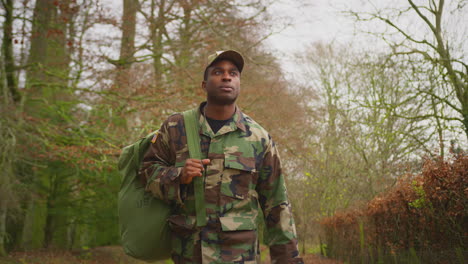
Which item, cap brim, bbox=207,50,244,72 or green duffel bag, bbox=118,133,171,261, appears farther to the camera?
cap brim, bbox=207,50,244,72

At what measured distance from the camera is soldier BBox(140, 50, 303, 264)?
9.70ft

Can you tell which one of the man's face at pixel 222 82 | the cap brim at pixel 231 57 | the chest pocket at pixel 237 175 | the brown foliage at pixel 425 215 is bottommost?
the brown foliage at pixel 425 215

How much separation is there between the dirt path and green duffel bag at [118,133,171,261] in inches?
326

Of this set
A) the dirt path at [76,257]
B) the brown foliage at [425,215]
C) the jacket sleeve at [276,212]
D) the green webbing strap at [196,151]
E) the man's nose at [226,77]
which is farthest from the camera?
the dirt path at [76,257]

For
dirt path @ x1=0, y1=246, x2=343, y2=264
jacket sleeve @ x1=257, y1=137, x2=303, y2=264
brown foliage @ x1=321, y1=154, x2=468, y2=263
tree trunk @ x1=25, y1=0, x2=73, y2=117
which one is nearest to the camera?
jacket sleeve @ x1=257, y1=137, x2=303, y2=264

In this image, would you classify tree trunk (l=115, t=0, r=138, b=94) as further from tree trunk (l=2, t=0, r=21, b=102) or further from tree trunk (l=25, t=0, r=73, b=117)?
tree trunk (l=2, t=0, r=21, b=102)

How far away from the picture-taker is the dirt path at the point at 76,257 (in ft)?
35.4

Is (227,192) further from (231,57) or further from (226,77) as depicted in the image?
(231,57)

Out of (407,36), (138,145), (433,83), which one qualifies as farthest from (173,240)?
(407,36)

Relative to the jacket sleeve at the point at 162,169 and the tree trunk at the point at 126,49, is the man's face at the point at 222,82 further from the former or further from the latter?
the tree trunk at the point at 126,49

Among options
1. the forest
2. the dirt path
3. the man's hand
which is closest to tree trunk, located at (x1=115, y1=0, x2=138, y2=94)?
the forest

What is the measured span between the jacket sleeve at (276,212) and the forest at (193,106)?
2525mm

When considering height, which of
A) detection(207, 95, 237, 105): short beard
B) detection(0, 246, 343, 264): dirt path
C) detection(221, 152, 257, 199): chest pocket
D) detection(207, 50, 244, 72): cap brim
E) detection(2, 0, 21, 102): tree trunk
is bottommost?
detection(0, 246, 343, 264): dirt path

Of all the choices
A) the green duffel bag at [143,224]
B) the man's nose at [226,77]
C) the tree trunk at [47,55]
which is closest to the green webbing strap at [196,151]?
the green duffel bag at [143,224]
